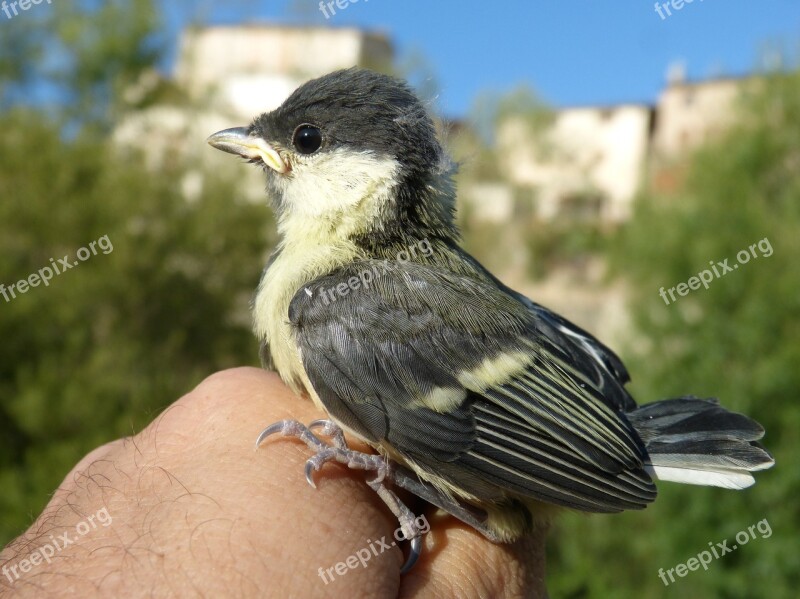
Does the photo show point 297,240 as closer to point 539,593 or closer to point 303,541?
point 303,541

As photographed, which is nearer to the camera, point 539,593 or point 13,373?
point 539,593

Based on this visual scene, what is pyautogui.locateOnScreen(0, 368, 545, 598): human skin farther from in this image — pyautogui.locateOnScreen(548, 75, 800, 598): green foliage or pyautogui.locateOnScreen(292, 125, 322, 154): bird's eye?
pyautogui.locateOnScreen(548, 75, 800, 598): green foliage

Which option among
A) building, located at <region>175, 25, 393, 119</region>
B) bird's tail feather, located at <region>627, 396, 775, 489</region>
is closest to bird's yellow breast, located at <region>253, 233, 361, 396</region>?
bird's tail feather, located at <region>627, 396, 775, 489</region>

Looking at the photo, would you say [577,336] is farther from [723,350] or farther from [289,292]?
[723,350]

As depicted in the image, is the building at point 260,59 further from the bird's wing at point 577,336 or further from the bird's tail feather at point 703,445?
the bird's tail feather at point 703,445

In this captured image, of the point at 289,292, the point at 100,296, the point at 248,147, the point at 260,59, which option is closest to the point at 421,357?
the point at 289,292

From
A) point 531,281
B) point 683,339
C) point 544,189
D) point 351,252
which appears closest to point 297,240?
point 351,252

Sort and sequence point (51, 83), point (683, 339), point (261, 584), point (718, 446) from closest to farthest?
point (261, 584), point (718, 446), point (683, 339), point (51, 83)
